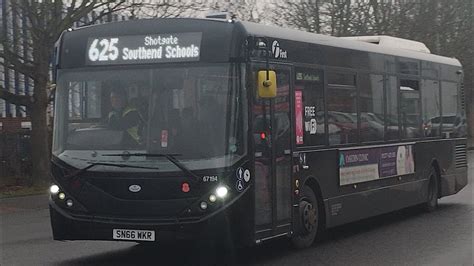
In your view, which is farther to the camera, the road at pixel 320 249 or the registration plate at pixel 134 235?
the road at pixel 320 249

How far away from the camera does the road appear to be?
954 cm

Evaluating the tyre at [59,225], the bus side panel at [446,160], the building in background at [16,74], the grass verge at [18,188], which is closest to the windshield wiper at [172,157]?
the tyre at [59,225]

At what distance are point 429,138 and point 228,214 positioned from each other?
284 inches

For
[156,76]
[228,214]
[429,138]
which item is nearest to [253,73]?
[156,76]

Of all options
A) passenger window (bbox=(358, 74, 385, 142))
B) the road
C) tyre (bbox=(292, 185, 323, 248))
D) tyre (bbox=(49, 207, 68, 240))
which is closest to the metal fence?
the road

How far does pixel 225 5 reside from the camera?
2514cm

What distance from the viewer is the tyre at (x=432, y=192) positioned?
14.8m

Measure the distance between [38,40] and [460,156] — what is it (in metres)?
10.3

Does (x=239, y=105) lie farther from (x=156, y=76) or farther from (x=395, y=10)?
(x=395, y=10)

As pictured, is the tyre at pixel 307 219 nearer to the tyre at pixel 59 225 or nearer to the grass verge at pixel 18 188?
the tyre at pixel 59 225

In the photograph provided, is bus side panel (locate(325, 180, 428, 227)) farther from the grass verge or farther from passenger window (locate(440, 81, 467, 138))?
the grass verge

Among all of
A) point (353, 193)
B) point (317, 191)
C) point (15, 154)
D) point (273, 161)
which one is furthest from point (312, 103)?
point (15, 154)

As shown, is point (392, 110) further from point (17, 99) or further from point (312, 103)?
point (17, 99)

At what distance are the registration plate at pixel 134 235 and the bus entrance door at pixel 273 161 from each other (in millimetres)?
1198
